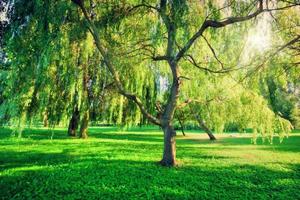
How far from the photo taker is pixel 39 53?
7.11m

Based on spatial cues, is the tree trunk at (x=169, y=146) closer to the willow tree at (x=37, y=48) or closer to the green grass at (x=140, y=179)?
the green grass at (x=140, y=179)

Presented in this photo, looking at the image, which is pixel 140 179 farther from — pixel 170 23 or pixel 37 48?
pixel 170 23

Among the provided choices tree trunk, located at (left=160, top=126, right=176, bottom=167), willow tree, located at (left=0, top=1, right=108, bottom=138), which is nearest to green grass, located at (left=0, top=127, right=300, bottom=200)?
tree trunk, located at (left=160, top=126, right=176, bottom=167)

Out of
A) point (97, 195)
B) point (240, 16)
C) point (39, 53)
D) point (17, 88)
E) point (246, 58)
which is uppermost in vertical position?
point (240, 16)

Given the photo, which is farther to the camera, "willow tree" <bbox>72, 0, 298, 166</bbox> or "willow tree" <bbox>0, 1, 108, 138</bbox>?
"willow tree" <bbox>72, 0, 298, 166</bbox>

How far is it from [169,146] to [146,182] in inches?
83.7

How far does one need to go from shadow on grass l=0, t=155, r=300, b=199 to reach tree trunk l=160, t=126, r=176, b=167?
1.23 feet

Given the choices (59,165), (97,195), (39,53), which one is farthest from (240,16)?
(59,165)

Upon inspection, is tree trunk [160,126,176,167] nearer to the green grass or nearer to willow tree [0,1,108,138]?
the green grass

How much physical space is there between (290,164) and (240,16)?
661cm

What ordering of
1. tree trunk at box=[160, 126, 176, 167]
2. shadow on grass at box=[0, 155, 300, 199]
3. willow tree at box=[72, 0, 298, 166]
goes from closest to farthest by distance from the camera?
1. shadow on grass at box=[0, 155, 300, 199]
2. willow tree at box=[72, 0, 298, 166]
3. tree trunk at box=[160, 126, 176, 167]

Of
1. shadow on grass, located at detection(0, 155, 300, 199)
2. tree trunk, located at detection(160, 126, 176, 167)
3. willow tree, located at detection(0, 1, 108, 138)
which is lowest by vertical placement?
shadow on grass, located at detection(0, 155, 300, 199)

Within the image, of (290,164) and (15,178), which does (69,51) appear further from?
(290,164)

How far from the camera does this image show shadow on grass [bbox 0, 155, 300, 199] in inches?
274
